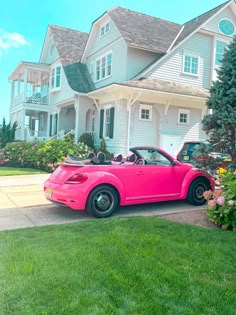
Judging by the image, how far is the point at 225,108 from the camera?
6.39m

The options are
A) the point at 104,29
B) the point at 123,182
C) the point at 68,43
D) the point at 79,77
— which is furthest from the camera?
the point at 68,43

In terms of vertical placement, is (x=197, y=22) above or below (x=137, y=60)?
above

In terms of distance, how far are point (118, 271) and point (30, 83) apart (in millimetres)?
30009

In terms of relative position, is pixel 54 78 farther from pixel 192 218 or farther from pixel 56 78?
pixel 192 218

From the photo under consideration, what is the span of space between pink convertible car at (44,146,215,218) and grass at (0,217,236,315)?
131 cm

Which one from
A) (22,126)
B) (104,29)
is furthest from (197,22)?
(22,126)

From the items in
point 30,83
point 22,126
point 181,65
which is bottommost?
point 22,126

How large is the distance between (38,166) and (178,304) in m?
13.9

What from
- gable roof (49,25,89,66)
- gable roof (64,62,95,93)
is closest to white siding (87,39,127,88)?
gable roof (64,62,95,93)

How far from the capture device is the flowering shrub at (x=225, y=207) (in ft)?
17.4

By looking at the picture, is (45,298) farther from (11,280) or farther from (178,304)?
(178,304)

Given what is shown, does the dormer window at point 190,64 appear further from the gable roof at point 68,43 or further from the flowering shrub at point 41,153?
the gable roof at point 68,43

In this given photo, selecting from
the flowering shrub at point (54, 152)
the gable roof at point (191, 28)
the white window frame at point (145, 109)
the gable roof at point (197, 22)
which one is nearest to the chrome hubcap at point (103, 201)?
the flowering shrub at point (54, 152)

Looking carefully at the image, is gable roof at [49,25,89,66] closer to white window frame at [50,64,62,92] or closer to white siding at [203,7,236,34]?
white window frame at [50,64,62,92]
